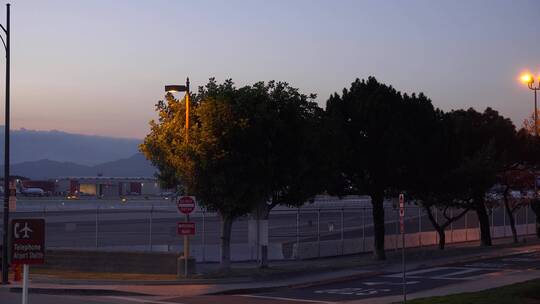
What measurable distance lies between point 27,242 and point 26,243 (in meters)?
0.02

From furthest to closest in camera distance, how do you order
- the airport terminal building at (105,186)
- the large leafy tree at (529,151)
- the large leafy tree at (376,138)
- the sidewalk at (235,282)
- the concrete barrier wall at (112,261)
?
1. the airport terminal building at (105,186)
2. the large leafy tree at (529,151)
3. the large leafy tree at (376,138)
4. the concrete barrier wall at (112,261)
5. the sidewalk at (235,282)

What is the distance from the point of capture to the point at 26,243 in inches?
472

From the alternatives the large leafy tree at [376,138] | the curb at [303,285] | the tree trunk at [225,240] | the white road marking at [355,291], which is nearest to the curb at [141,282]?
the curb at [303,285]

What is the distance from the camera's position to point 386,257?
Result: 36750 millimetres

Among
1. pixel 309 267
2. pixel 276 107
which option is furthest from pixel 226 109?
pixel 309 267

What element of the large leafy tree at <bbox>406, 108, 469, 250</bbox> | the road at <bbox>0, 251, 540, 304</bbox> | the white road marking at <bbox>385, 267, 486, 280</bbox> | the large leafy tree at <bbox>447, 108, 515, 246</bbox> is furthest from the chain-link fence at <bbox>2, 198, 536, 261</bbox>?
the large leafy tree at <bbox>447, 108, 515, 246</bbox>

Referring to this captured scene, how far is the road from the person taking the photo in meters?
21.1

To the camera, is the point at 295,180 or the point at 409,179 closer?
the point at 295,180

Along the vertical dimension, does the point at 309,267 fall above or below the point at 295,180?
below

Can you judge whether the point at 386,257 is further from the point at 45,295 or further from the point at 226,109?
the point at 45,295

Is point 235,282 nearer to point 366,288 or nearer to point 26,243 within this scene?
point 366,288

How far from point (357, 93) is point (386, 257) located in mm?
8031

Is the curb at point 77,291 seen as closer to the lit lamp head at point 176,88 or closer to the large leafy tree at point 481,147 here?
the lit lamp head at point 176,88

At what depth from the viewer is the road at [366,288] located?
21078mm
